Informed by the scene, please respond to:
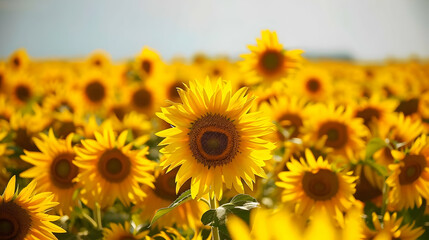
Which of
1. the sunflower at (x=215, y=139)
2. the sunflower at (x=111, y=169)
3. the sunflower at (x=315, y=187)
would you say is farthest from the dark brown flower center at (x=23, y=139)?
the sunflower at (x=315, y=187)

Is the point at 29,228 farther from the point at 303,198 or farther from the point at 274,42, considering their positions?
the point at 274,42

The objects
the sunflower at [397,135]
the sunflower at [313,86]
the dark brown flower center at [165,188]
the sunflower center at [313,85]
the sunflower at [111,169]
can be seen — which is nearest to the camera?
the sunflower at [111,169]

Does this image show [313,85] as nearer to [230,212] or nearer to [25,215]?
[230,212]

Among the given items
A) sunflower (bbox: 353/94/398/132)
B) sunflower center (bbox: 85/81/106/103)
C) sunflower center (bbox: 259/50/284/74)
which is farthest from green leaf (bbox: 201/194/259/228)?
sunflower center (bbox: 85/81/106/103)

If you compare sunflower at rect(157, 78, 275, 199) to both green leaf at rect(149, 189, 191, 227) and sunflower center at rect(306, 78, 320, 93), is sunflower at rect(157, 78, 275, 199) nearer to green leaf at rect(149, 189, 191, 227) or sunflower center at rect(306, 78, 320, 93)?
green leaf at rect(149, 189, 191, 227)

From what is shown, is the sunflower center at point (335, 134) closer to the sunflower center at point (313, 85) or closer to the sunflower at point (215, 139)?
the sunflower at point (215, 139)

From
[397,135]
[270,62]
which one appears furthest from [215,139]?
[270,62]
